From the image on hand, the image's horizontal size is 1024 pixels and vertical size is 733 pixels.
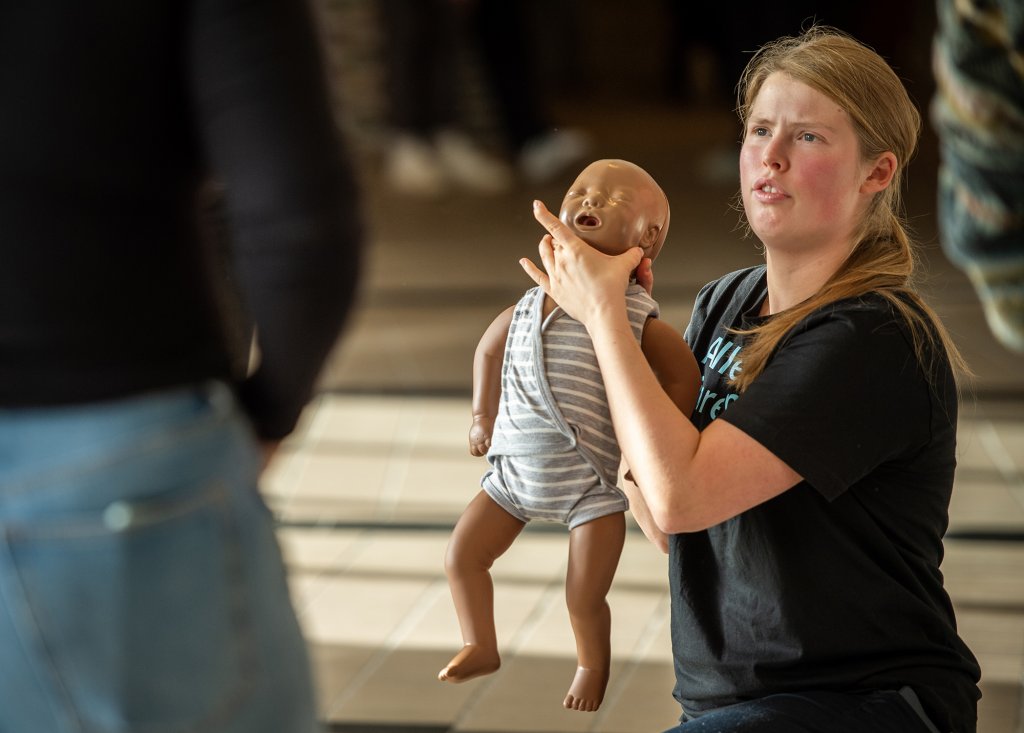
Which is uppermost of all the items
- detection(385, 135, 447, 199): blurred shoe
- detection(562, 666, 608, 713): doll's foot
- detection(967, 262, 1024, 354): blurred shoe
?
detection(562, 666, 608, 713): doll's foot

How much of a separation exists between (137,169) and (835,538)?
0.74m

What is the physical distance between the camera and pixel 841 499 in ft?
4.00

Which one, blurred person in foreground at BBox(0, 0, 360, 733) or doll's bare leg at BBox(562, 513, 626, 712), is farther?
doll's bare leg at BBox(562, 513, 626, 712)

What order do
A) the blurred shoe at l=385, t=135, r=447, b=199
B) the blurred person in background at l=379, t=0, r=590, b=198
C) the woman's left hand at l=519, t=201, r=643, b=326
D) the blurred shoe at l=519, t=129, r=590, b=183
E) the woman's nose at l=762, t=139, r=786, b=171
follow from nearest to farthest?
the woman's left hand at l=519, t=201, r=643, b=326, the woman's nose at l=762, t=139, r=786, b=171, the blurred shoe at l=519, t=129, r=590, b=183, the blurred person in background at l=379, t=0, r=590, b=198, the blurred shoe at l=385, t=135, r=447, b=199

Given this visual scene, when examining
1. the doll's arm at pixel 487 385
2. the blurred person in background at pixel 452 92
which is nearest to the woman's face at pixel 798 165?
the doll's arm at pixel 487 385

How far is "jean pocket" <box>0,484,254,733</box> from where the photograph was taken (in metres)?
0.75

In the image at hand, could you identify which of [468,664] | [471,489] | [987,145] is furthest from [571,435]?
[471,489]

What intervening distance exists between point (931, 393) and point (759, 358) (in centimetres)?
16

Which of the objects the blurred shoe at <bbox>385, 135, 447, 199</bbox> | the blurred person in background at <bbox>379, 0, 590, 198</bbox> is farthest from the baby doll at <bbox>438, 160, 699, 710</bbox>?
the blurred shoe at <bbox>385, 135, 447, 199</bbox>

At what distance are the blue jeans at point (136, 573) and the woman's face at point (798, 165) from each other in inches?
23.4

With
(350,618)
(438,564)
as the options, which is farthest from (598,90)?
(350,618)

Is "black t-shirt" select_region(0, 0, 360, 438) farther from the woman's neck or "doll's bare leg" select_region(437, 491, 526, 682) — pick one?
the woman's neck

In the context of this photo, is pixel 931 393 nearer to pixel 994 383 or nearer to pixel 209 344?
pixel 209 344

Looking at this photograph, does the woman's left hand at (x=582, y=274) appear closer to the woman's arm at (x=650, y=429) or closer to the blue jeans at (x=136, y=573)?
the woman's arm at (x=650, y=429)
